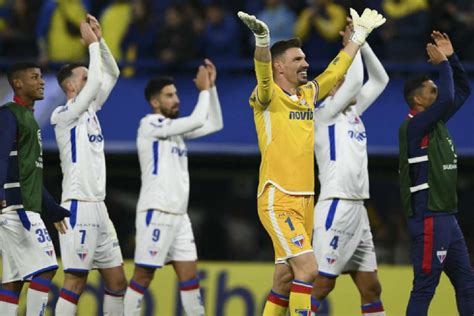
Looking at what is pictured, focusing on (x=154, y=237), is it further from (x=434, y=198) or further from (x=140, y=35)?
(x=140, y=35)

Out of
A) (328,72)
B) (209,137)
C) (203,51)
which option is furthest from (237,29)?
(328,72)

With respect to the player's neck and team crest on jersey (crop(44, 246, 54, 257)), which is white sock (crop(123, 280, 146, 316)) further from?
the player's neck

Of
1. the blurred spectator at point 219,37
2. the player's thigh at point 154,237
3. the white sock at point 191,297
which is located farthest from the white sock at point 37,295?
the blurred spectator at point 219,37

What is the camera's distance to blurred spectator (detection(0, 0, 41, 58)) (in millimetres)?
18156

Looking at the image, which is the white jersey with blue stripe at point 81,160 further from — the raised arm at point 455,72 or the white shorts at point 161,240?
the raised arm at point 455,72

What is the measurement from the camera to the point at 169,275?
15.4 metres

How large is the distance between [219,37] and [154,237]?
4967 mm

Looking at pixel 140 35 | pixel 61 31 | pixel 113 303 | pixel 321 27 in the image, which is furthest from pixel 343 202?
pixel 61 31

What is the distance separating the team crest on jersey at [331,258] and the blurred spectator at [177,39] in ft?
18.1

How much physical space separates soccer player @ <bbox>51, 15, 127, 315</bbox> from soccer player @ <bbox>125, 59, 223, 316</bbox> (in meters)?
0.72

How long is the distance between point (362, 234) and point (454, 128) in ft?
13.5

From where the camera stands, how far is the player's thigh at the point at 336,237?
39.7 ft

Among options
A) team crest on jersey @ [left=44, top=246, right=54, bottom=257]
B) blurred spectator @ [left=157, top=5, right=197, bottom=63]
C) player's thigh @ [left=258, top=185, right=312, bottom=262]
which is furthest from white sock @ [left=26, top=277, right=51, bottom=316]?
blurred spectator @ [left=157, top=5, right=197, bottom=63]

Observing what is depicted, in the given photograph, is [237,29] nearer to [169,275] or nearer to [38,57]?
[38,57]
